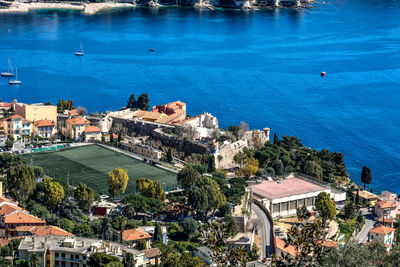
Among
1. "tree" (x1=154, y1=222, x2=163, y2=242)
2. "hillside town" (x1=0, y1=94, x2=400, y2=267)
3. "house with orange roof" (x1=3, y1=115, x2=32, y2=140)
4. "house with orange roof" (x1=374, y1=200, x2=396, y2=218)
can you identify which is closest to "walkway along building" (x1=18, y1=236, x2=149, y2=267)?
"hillside town" (x1=0, y1=94, x2=400, y2=267)

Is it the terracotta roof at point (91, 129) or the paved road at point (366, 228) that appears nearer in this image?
the paved road at point (366, 228)

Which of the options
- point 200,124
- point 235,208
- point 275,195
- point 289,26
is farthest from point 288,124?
point 289,26

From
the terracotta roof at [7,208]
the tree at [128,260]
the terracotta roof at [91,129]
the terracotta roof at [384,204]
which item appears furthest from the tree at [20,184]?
the terracotta roof at [384,204]

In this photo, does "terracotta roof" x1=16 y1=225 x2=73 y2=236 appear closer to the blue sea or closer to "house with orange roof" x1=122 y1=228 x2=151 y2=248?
"house with orange roof" x1=122 y1=228 x2=151 y2=248

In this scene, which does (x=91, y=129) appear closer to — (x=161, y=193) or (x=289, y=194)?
(x=161, y=193)

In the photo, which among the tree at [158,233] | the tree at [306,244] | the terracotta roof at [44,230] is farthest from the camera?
the tree at [158,233]

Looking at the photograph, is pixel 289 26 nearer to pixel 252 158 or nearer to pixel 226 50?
pixel 226 50

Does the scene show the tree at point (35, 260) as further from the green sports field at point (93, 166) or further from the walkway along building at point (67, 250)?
the green sports field at point (93, 166)
